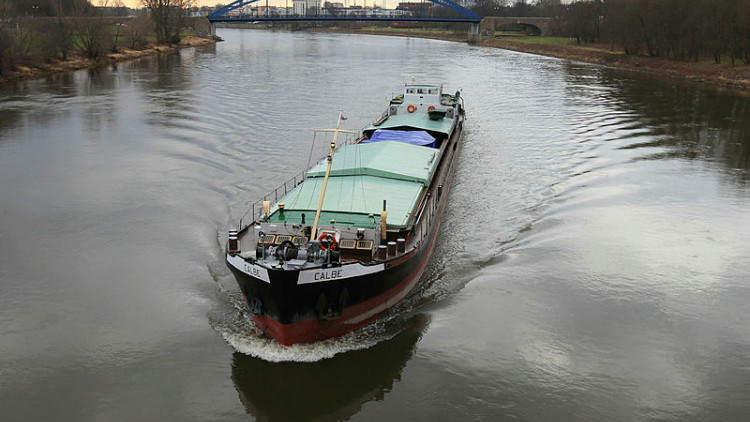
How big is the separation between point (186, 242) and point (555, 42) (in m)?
95.3

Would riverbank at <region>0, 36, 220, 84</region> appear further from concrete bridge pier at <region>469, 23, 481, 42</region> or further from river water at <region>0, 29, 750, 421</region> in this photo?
concrete bridge pier at <region>469, 23, 481, 42</region>

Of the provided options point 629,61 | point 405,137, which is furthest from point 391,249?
point 629,61

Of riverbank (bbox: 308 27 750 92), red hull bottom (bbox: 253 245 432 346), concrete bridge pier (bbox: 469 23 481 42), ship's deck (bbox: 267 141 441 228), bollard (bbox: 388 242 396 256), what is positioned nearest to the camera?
red hull bottom (bbox: 253 245 432 346)

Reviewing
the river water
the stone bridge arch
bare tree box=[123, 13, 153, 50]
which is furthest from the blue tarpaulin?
the stone bridge arch

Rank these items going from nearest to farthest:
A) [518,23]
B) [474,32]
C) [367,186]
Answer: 1. [367,186]
2. [518,23]
3. [474,32]

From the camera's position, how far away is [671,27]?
70.1 meters

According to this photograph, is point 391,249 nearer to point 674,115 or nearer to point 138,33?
point 674,115

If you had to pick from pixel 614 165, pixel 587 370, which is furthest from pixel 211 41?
pixel 587 370

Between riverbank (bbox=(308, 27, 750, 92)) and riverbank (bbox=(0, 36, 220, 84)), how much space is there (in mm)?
54710

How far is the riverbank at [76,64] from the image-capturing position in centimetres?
5928

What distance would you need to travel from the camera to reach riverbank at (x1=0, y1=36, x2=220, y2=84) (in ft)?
194

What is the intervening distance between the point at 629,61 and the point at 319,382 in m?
74.6

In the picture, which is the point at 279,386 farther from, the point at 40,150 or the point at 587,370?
the point at 40,150

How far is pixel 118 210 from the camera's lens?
2544cm
